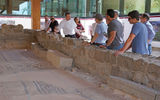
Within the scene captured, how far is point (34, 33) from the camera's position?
9.77 metres

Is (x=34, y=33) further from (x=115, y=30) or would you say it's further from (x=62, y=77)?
(x=115, y=30)

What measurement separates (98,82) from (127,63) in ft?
2.78

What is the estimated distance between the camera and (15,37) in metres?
9.55

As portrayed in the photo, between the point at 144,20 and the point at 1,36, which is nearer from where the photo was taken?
the point at 144,20

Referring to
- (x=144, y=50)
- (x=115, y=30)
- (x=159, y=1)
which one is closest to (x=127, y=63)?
(x=144, y=50)

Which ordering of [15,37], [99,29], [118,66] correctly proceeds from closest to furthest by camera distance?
1. [118,66]
2. [99,29]
3. [15,37]

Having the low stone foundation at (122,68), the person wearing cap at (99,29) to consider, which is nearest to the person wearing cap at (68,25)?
the low stone foundation at (122,68)

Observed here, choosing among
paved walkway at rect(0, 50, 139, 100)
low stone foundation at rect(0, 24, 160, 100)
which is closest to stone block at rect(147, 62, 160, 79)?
low stone foundation at rect(0, 24, 160, 100)

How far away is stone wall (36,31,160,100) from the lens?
9.98ft

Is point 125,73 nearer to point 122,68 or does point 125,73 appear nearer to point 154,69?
point 122,68

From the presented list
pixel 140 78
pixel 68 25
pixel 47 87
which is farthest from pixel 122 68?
pixel 68 25

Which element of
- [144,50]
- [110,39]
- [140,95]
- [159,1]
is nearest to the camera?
[140,95]

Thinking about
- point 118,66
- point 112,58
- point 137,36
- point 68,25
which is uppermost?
point 68,25

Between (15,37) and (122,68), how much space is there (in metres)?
7.01
